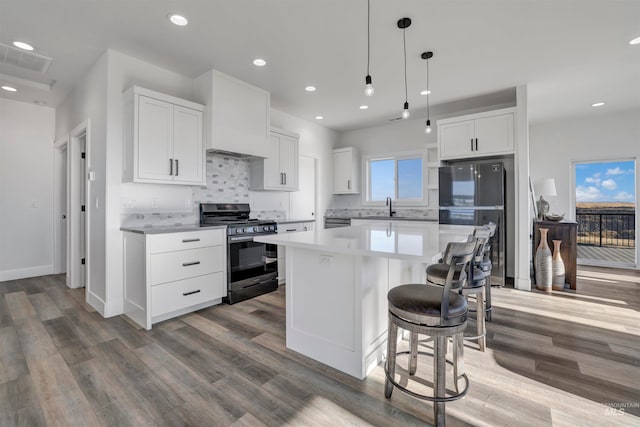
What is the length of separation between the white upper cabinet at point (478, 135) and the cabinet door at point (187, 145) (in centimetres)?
353

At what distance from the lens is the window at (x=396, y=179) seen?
17.9 feet

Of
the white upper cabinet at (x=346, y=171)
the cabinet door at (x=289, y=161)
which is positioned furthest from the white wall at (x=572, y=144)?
the cabinet door at (x=289, y=161)

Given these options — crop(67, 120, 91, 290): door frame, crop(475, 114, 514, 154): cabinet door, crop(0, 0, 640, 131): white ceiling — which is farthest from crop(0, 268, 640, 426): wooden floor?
crop(0, 0, 640, 131): white ceiling

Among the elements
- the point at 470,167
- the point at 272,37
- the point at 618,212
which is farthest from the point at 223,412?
the point at 618,212

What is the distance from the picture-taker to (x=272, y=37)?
280 centimetres

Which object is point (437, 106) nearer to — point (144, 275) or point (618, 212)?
point (618, 212)

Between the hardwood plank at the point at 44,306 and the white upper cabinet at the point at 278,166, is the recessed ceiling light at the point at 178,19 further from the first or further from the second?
the hardwood plank at the point at 44,306

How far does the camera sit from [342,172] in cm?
605

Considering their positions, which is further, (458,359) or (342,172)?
(342,172)

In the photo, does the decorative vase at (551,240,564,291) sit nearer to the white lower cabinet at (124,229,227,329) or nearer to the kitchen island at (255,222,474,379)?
the kitchen island at (255,222,474,379)

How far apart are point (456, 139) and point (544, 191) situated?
7.16 feet

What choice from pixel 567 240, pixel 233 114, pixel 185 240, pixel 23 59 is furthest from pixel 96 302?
pixel 567 240

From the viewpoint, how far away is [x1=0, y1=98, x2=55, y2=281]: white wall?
4.30 meters

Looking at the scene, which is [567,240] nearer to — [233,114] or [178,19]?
[233,114]
